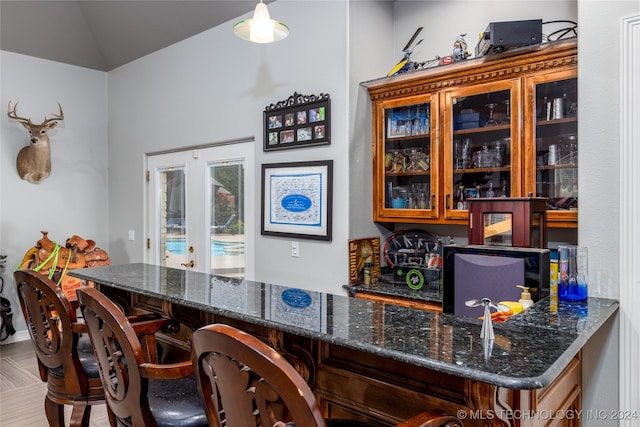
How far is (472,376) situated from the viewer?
969mm

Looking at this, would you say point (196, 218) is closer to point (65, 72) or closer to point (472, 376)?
point (65, 72)

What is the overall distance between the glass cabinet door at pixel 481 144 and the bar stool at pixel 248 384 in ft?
6.21

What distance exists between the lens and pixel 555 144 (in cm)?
245

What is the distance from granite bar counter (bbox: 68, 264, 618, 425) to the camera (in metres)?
1.03

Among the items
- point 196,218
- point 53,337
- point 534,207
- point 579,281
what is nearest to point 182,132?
point 196,218

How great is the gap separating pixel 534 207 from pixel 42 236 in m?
4.99

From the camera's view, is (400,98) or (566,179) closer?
(566,179)

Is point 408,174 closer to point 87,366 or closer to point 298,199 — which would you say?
point 298,199

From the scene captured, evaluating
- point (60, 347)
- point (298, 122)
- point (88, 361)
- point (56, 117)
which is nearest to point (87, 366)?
point (88, 361)

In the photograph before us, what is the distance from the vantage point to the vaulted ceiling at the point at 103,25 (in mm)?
3975

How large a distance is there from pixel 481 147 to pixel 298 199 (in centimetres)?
139

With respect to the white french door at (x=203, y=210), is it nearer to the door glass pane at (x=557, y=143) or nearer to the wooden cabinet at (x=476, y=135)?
the wooden cabinet at (x=476, y=135)

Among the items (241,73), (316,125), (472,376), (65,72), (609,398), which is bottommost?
(609,398)

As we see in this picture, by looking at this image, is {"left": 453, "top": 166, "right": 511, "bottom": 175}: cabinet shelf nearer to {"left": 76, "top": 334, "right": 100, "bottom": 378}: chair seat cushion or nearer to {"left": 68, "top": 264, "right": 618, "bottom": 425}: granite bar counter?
{"left": 68, "top": 264, "right": 618, "bottom": 425}: granite bar counter
